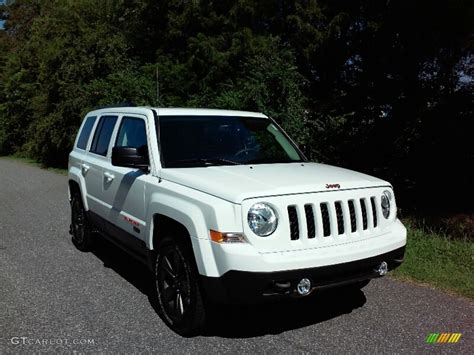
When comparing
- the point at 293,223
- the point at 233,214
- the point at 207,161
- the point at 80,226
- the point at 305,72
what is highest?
the point at 207,161

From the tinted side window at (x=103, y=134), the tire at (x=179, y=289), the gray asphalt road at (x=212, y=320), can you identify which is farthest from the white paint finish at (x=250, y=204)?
the tinted side window at (x=103, y=134)

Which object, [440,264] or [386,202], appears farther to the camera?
[440,264]

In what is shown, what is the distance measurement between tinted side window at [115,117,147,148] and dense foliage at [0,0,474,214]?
561 cm

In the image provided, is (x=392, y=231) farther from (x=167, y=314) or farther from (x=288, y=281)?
(x=167, y=314)

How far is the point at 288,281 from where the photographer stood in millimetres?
3508

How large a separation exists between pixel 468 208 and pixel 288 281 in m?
7.81

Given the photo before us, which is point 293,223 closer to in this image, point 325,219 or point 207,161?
point 325,219

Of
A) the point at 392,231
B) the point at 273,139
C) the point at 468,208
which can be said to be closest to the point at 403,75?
the point at 468,208

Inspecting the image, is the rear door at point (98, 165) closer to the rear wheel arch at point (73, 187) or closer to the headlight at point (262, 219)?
the rear wheel arch at point (73, 187)

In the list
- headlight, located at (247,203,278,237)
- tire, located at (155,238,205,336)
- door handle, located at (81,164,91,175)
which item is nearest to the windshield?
tire, located at (155,238,205,336)

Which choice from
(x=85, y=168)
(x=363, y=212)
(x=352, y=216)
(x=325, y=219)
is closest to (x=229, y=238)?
(x=325, y=219)

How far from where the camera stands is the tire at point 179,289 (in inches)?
151

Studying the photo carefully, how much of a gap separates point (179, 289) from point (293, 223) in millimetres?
1136

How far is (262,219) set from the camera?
11.6 ft
